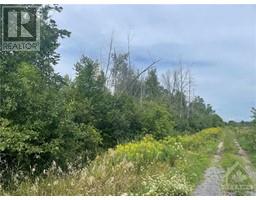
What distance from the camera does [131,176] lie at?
6719 millimetres

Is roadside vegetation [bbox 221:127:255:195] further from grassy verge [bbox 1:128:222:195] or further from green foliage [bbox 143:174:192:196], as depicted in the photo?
green foliage [bbox 143:174:192:196]

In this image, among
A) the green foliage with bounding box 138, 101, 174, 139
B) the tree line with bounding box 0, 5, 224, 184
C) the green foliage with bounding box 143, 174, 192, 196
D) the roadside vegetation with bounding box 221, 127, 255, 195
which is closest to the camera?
the green foliage with bounding box 143, 174, 192, 196

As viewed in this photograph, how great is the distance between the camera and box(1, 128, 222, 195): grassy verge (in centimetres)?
627

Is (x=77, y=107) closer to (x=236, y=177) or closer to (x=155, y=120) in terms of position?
(x=155, y=120)

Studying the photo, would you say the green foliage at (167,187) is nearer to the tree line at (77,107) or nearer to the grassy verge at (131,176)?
the grassy verge at (131,176)

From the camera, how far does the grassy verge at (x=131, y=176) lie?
6.27 meters

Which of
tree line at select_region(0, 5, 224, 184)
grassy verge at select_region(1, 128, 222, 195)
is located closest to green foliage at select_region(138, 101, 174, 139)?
tree line at select_region(0, 5, 224, 184)

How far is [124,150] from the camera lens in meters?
8.47

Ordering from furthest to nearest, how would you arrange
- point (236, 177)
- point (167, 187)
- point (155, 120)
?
point (155, 120)
point (236, 177)
point (167, 187)

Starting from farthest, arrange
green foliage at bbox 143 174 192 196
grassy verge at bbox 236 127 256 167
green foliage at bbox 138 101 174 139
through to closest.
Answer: grassy verge at bbox 236 127 256 167 → green foliage at bbox 138 101 174 139 → green foliage at bbox 143 174 192 196

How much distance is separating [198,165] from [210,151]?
227 centimetres

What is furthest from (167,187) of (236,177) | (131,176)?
(236,177)
